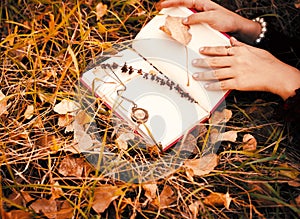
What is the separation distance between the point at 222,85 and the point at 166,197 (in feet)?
1.43

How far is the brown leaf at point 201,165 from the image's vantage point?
139 cm

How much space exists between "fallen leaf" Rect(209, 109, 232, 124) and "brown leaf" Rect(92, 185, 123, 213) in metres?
0.43

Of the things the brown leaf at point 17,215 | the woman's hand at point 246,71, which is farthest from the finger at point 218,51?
the brown leaf at point 17,215

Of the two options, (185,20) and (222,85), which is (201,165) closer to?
(222,85)

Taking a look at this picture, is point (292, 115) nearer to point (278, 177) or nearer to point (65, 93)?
point (278, 177)

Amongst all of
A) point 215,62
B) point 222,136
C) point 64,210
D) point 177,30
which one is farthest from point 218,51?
point 64,210

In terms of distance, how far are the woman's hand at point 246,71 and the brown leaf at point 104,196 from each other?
1.65 feet

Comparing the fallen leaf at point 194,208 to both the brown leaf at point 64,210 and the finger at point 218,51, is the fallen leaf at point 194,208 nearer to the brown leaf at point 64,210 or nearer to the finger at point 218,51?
the brown leaf at point 64,210

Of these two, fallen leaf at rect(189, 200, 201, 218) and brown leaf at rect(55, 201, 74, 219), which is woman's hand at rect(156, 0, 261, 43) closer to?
fallen leaf at rect(189, 200, 201, 218)

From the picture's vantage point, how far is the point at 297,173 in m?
1.39

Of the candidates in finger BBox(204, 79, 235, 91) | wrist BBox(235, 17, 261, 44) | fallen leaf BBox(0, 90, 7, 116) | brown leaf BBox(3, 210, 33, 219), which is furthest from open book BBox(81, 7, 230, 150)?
brown leaf BBox(3, 210, 33, 219)

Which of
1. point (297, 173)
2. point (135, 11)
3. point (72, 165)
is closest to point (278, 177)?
point (297, 173)

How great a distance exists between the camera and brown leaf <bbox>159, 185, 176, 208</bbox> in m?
1.36

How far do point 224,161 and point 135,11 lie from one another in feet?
2.34
